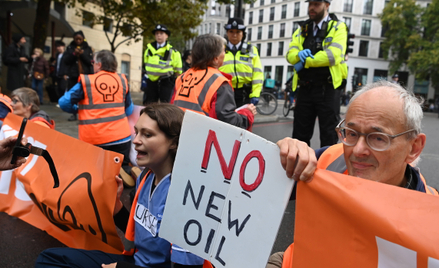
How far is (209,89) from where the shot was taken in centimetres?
338

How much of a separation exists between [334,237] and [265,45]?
58.5m

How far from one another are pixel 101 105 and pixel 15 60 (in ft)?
23.2

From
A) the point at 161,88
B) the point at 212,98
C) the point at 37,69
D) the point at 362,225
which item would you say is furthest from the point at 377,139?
the point at 37,69

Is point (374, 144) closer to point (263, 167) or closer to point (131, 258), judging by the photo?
point (263, 167)

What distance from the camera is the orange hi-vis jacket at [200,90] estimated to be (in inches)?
133

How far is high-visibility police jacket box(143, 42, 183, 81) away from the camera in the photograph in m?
6.73

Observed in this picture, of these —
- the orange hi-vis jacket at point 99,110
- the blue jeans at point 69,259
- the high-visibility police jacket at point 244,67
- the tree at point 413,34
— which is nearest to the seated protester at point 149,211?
the blue jeans at point 69,259

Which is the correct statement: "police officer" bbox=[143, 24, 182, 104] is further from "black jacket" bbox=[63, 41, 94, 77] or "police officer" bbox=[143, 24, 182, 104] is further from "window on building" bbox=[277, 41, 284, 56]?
"window on building" bbox=[277, 41, 284, 56]

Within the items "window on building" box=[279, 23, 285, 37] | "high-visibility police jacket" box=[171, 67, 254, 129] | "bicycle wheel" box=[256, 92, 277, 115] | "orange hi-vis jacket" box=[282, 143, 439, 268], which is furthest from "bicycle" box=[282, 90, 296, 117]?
"window on building" box=[279, 23, 285, 37]

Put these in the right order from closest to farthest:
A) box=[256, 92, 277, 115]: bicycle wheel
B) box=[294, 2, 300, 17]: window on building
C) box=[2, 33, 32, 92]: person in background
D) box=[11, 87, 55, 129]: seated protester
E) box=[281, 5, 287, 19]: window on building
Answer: box=[11, 87, 55, 129]: seated protester
box=[2, 33, 32, 92]: person in background
box=[256, 92, 277, 115]: bicycle wheel
box=[294, 2, 300, 17]: window on building
box=[281, 5, 287, 19]: window on building

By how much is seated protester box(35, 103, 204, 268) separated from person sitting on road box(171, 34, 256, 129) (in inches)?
46.9

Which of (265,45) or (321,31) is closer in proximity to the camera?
(321,31)

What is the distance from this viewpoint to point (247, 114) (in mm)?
3525

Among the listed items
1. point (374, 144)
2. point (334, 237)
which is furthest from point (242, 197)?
point (374, 144)
